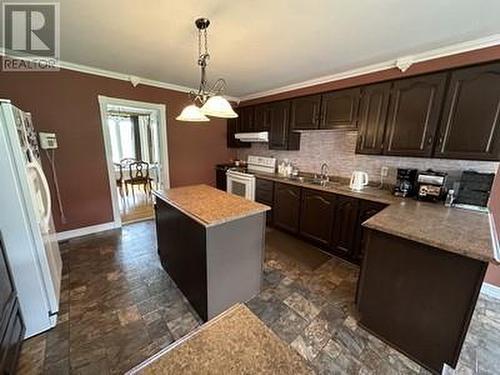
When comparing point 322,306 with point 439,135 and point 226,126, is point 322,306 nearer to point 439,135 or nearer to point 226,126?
point 439,135

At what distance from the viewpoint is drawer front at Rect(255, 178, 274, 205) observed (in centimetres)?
358

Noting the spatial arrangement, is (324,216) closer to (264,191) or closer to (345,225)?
(345,225)

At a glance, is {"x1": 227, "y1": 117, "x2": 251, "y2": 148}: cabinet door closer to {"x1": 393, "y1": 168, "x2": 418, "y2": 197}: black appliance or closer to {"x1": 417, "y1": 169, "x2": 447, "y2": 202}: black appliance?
{"x1": 393, "y1": 168, "x2": 418, "y2": 197}: black appliance

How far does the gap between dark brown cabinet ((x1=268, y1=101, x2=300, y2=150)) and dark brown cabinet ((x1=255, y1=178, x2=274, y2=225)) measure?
68 centimetres

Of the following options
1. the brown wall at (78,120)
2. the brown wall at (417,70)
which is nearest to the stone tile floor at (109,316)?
the brown wall at (78,120)

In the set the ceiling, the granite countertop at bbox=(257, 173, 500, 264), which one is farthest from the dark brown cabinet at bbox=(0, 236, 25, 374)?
the granite countertop at bbox=(257, 173, 500, 264)

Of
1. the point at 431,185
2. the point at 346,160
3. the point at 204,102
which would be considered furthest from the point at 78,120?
the point at 431,185

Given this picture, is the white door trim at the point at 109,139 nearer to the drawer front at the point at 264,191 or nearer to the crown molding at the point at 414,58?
the drawer front at the point at 264,191

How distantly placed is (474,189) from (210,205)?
247cm

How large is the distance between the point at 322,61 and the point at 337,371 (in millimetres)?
2937

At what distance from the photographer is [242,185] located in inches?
157

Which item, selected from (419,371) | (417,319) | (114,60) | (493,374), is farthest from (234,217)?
(114,60)

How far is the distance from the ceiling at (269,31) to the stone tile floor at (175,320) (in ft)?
7.92

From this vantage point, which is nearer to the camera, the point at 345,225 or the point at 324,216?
the point at 345,225
